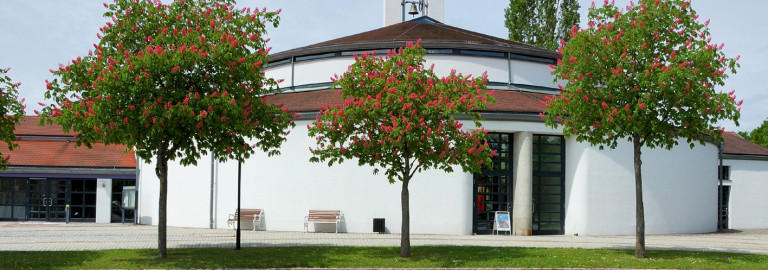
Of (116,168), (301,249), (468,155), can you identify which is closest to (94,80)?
(301,249)

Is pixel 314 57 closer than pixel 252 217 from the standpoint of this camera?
No

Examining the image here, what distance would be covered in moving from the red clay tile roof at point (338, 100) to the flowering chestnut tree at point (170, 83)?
27.8 ft

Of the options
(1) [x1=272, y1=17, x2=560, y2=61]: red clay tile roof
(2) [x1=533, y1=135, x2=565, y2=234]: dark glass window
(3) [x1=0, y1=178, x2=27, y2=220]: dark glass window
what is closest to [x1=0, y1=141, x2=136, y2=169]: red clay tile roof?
(3) [x1=0, y1=178, x2=27, y2=220]: dark glass window

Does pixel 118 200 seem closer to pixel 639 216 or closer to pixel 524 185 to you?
pixel 524 185

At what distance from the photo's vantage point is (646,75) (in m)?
16.4

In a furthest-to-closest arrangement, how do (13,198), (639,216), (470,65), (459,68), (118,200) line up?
(13,198)
(118,200)
(470,65)
(459,68)
(639,216)

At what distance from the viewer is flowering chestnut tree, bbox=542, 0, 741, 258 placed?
16.5m

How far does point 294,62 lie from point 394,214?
968 cm

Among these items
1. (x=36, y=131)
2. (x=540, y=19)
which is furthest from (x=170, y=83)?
(x=540, y=19)

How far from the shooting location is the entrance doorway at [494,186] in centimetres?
2622

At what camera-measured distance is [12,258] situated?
53.1 feet

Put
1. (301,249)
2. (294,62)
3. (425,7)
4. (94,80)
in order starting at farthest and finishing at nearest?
(425,7) → (294,62) → (301,249) → (94,80)

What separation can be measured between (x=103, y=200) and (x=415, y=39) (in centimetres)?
1564

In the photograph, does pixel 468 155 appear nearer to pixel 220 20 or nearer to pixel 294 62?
pixel 220 20
